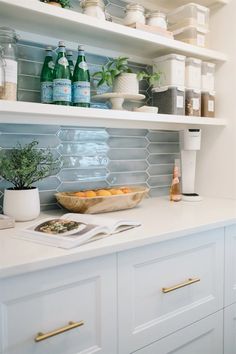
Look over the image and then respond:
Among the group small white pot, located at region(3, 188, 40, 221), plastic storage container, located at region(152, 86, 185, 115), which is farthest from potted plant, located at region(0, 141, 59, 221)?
plastic storage container, located at region(152, 86, 185, 115)

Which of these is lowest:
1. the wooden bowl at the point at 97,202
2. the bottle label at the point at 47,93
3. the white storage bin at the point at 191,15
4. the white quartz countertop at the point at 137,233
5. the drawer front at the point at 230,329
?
the drawer front at the point at 230,329

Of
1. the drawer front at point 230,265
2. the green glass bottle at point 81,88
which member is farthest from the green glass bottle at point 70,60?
the drawer front at point 230,265

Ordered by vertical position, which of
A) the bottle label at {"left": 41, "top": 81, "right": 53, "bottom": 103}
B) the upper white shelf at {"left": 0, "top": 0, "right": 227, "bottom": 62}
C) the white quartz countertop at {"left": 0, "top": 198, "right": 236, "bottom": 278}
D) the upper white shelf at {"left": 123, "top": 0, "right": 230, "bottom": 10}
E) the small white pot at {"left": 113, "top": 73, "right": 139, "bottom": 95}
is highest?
the upper white shelf at {"left": 123, "top": 0, "right": 230, "bottom": 10}

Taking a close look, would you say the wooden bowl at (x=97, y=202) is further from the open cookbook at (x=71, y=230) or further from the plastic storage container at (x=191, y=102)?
the plastic storage container at (x=191, y=102)

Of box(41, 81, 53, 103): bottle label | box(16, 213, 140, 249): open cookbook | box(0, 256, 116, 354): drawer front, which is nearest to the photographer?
box(0, 256, 116, 354): drawer front

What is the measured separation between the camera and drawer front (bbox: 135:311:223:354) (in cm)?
127

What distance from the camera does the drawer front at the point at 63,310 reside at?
93cm

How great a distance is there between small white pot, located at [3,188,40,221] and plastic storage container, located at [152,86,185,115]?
851 mm

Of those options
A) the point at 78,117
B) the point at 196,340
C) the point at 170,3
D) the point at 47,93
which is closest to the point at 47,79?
the point at 47,93

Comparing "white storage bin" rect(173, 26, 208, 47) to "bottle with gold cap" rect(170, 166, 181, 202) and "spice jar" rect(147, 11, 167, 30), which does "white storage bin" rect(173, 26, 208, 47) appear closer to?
"spice jar" rect(147, 11, 167, 30)

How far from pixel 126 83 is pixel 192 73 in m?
0.43

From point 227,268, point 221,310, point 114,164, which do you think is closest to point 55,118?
point 114,164

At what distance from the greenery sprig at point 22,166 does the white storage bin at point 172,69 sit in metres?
0.75

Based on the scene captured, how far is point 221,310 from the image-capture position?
1518mm
